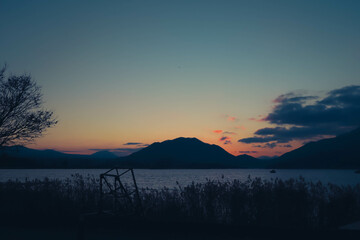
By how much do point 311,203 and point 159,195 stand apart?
673 centimetres

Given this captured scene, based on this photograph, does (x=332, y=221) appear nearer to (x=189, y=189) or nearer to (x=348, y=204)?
(x=348, y=204)

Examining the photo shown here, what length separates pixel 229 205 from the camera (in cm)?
1335

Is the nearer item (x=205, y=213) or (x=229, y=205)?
(x=229, y=205)

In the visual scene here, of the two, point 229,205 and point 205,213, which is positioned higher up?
point 229,205

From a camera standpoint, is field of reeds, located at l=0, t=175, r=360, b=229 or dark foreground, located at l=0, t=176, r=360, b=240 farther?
field of reeds, located at l=0, t=175, r=360, b=229

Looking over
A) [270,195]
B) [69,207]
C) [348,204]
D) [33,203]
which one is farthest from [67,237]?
[348,204]

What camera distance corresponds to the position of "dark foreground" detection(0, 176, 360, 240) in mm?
10664

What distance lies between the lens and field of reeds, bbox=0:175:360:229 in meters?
12.4

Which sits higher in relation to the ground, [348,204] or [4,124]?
[4,124]

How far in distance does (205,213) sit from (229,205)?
3.65 ft

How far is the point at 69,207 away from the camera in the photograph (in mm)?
14891

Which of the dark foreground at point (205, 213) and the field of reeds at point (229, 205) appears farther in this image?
the field of reeds at point (229, 205)

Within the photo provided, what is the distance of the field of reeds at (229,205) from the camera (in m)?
12.4

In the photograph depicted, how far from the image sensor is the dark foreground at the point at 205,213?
1066 centimetres
